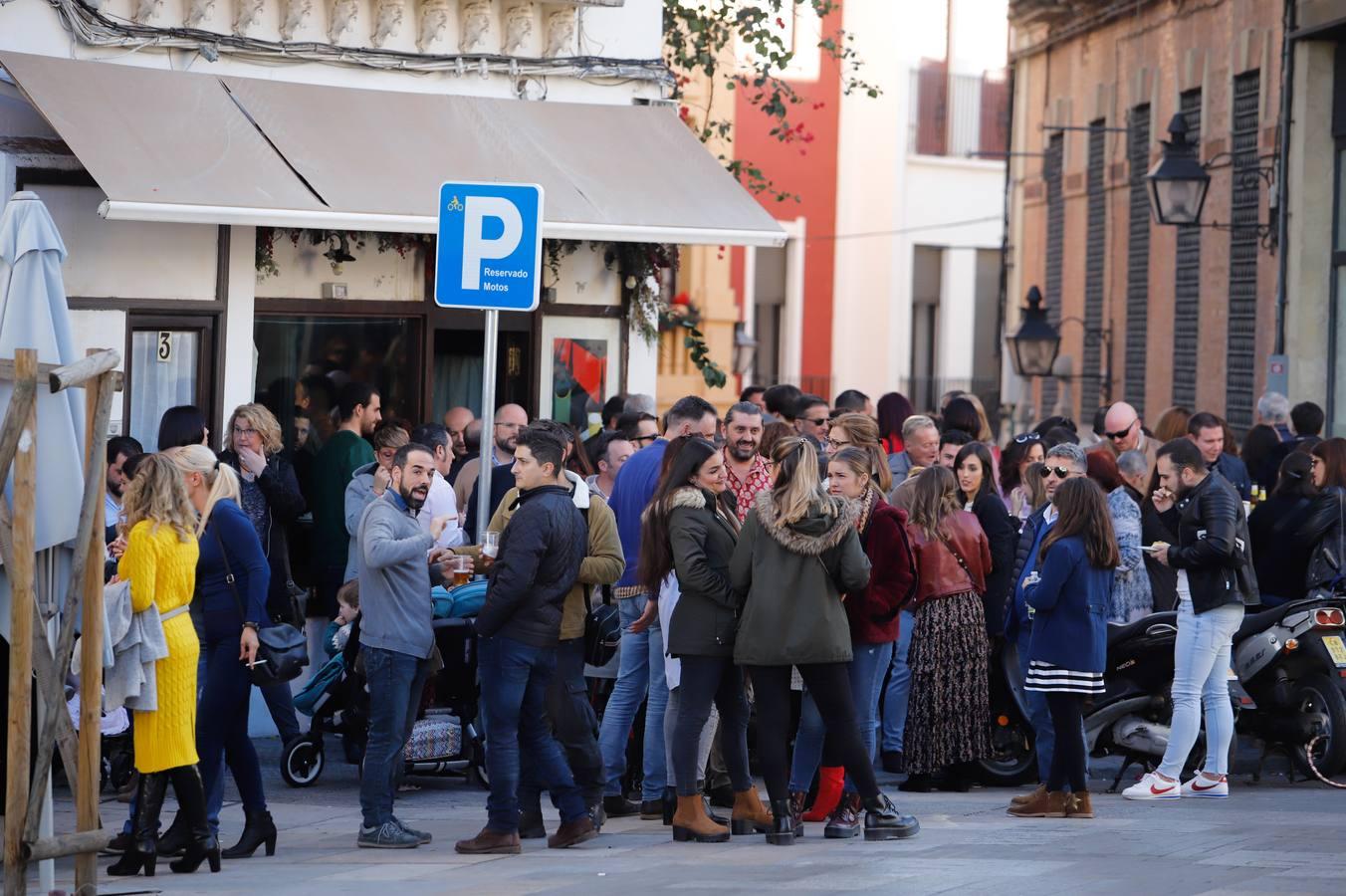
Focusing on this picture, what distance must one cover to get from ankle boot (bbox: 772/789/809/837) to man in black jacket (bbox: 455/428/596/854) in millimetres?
999

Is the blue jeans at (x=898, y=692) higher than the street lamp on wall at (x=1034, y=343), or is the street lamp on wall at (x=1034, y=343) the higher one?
the street lamp on wall at (x=1034, y=343)

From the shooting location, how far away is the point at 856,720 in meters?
9.94

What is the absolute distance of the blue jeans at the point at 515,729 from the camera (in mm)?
9383

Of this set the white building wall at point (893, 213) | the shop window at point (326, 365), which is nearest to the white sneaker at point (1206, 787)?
the shop window at point (326, 365)

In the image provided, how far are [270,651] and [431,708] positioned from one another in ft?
6.95

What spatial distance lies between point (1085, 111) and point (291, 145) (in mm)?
13082

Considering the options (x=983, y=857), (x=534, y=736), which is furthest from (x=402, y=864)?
(x=983, y=857)

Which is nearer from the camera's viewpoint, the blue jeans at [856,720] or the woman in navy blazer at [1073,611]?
the blue jeans at [856,720]

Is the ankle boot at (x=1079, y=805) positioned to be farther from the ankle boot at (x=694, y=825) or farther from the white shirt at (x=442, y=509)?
the white shirt at (x=442, y=509)

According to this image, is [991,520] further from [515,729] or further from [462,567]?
[515,729]

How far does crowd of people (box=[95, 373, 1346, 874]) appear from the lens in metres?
9.36

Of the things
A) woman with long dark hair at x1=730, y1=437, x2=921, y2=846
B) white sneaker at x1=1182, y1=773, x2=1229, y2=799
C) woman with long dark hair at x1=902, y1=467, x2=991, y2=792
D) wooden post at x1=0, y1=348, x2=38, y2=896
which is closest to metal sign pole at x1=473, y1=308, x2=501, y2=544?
woman with long dark hair at x1=730, y1=437, x2=921, y2=846

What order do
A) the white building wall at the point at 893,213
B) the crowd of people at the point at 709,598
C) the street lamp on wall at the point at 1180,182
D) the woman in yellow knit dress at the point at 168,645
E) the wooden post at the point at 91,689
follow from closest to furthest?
the wooden post at the point at 91,689 → the woman in yellow knit dress at the point at 168,645 → the crowd of people at the point at 709,598 → the street lamp on wall at the point at 1180,182 → the white building wall at the point at 893,213

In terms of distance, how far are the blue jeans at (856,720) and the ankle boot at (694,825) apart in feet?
1.67
